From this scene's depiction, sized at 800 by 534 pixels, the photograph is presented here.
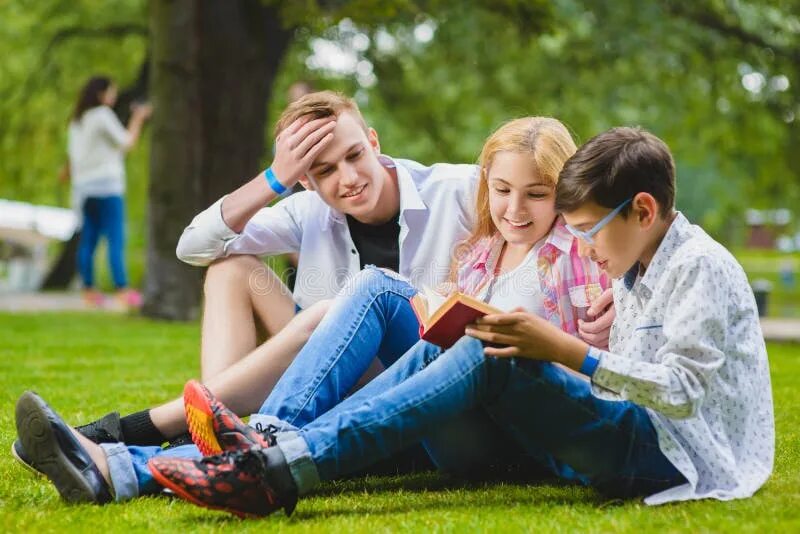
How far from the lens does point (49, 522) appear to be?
2787 mm

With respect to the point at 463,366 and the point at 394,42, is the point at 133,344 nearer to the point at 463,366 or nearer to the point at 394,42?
the point at 463,366

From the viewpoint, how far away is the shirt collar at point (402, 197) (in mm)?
3893

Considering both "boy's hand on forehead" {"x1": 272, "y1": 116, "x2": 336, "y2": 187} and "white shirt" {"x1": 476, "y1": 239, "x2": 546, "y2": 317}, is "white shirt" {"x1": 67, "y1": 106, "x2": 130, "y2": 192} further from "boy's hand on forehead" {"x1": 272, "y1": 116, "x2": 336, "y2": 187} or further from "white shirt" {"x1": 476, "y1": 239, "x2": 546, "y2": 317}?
"white shirt" {"x1": 476, "y1": 239, "x2": 546, "y2": 317}

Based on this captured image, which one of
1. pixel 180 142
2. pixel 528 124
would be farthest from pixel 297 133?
pixel 180 142

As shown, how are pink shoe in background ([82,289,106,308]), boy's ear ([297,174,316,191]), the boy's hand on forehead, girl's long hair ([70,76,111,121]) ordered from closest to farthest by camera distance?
the boy's hand on forehead → boy's ear ([297,174,316,191]) → girl's long hair ([70,76,111,121]) → pink shoe in background ([82,289,106,308])

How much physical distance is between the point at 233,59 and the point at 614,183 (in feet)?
26.1

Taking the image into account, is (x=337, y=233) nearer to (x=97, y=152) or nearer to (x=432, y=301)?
(x=432, y=301)

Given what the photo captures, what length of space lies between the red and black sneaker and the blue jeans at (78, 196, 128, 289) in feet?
25.8

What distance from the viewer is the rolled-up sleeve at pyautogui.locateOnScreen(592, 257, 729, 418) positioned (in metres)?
2.59

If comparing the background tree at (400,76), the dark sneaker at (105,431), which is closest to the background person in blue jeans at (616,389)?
the dark sneaker at (105,431)

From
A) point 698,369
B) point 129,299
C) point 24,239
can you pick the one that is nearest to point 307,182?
point 698,369

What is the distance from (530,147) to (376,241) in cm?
87

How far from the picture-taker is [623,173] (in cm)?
277

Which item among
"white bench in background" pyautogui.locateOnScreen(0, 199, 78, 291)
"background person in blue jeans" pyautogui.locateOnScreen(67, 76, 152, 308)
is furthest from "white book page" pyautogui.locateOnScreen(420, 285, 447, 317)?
"white bench in background" pyautogui.locateOnScreen(0, 199, 78, 291)
